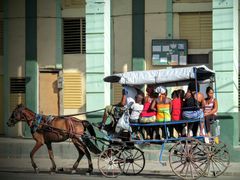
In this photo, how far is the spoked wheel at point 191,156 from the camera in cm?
1335

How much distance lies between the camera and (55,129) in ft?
49.0

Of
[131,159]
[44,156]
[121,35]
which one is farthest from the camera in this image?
[121,35]

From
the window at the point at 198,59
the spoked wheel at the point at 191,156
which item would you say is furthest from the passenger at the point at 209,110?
the window at the point at 198,59

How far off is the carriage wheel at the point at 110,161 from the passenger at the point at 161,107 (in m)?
1.14

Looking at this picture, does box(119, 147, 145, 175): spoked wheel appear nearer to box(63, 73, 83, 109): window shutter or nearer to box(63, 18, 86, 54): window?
box(63, 73, 83, 109): window shutter

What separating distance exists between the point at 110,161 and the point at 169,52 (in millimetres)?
6358

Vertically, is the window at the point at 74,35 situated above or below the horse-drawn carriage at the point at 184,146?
above

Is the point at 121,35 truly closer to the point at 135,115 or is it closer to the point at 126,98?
the point at 126,98

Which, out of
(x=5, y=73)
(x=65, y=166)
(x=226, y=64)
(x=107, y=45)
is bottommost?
(x=65, y=166)

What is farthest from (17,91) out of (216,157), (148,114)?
(216,157)

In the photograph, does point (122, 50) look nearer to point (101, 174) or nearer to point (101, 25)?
point (101, 25)

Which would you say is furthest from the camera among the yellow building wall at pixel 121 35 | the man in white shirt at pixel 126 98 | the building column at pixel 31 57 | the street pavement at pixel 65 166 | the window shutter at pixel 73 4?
the building column at pixel 31 57

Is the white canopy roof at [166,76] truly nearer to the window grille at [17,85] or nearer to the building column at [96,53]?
the building column at [96,53]

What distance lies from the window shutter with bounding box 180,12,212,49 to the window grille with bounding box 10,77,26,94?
20.7 feet
